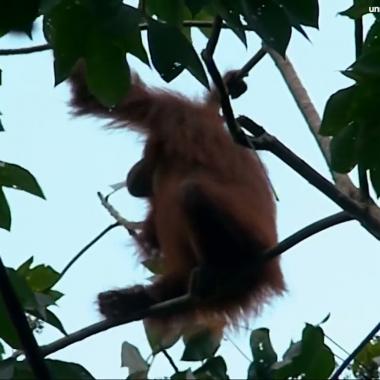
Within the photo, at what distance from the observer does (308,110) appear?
2.34 m

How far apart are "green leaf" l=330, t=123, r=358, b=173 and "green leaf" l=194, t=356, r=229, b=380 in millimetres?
416

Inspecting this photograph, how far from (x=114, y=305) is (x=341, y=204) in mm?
1098

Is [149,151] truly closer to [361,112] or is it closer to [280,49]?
[361,112]

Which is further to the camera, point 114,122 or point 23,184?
point 114,122

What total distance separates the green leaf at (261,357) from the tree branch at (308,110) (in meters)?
0.43

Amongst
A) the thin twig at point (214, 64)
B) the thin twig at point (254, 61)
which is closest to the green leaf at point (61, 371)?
the thin twig at point (214, 64)

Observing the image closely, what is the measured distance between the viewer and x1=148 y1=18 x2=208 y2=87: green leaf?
140cm

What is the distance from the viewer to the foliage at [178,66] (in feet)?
4.54

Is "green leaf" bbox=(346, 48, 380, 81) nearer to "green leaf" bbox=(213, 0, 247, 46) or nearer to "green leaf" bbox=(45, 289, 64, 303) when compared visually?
"green leaf" bbox=(213, 0, 247, 46)

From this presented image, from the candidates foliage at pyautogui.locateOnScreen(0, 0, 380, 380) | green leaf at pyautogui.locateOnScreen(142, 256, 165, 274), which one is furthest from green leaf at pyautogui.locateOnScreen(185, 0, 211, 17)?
green leaf at pyautogui.locateOnScreen(142, 256, 165, 274)

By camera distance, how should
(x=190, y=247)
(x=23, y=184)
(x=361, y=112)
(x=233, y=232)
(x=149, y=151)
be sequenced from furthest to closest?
1. (x=149, y=151)
2. (x=190, y=247)
3. (x=233, y=232)
4. (x=23, y=184)
5. (x=361, y=112)

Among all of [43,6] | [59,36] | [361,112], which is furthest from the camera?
Answer: [361,112]

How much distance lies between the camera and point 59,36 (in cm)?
148

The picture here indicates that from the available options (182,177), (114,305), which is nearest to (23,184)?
(114,305)
